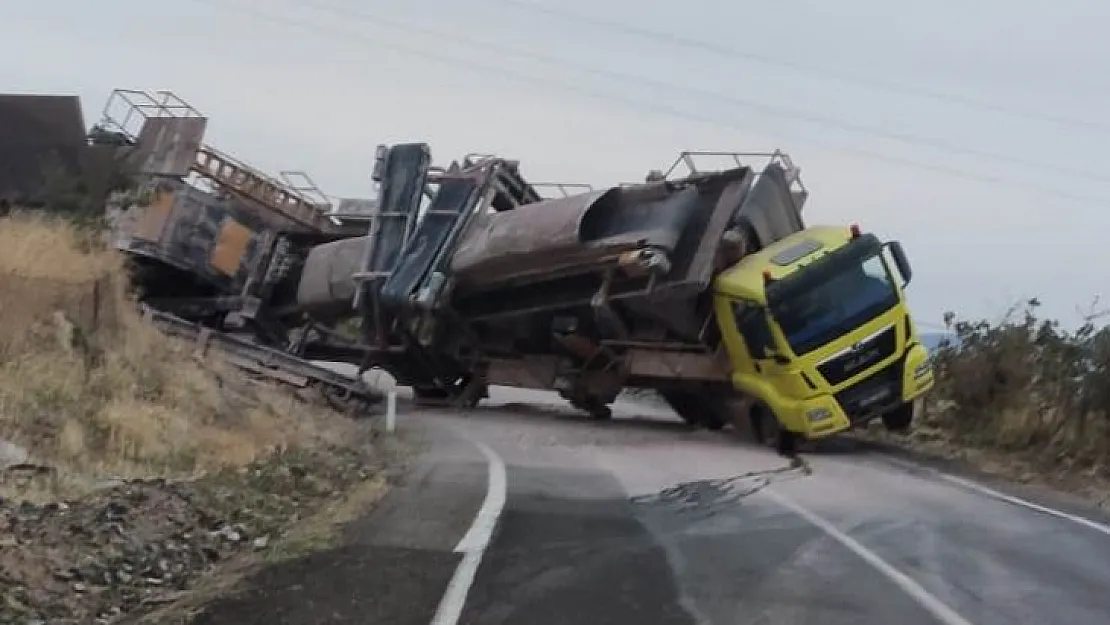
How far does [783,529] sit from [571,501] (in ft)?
6.81

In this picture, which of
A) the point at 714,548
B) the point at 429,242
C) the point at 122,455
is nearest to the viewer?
the point at 714,548

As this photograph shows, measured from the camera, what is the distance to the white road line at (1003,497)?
1121 centimetres

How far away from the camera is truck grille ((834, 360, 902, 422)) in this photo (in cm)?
1659

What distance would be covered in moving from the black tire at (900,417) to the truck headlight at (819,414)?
1652 millimetres

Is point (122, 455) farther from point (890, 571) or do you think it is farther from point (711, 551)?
point (890, 571)

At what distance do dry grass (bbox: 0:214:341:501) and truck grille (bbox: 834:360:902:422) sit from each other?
6.76 m

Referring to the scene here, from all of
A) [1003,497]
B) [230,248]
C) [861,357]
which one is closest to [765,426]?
[861,357]

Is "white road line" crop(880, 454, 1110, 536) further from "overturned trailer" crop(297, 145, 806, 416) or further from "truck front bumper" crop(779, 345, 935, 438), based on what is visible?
"overturned trailer" crop(297, 145, 806, 416)

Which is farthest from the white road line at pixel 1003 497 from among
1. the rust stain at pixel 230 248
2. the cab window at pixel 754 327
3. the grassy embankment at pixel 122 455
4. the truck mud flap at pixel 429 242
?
the rust stain at pixel 230 248

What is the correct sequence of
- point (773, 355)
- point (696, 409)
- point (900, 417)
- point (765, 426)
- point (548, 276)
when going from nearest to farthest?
1. point (773, 355)
2. point (765, 426)
3. point (900, 417)
4. point (548, 276)
5. point (696, 409)

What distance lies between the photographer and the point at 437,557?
817 cm

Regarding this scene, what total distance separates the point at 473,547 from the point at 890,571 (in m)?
2.78

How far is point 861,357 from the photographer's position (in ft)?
54.5

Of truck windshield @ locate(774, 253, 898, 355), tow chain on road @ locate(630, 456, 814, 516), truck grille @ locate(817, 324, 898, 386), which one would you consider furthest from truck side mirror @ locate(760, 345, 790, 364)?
tow chain on road @ locate(630, 456, 814, 516)
